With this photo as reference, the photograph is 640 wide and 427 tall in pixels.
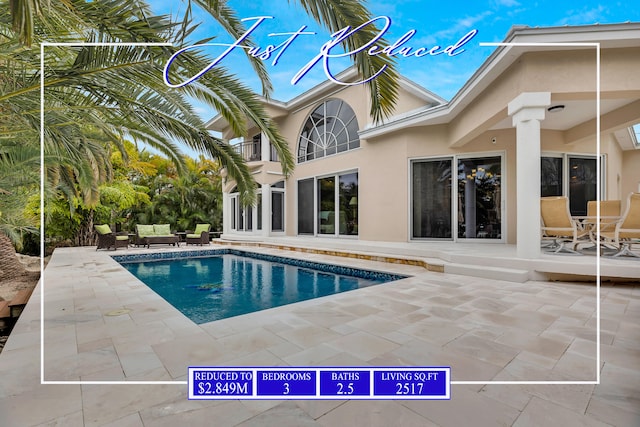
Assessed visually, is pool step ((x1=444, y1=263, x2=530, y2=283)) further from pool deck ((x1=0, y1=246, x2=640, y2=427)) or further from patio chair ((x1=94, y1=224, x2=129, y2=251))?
patio chair ((x1=94, y1=224, x2=129, y2=251))

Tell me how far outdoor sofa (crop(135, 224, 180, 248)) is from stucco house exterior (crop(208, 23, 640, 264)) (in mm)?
3603

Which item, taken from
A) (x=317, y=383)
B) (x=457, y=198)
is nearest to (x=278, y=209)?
(x=457, y=198)

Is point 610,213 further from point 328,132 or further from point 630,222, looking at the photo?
point 328,132

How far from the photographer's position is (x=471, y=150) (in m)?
9.84

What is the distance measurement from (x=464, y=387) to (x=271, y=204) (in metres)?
14.3

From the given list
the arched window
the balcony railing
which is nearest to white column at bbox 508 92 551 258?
the arched window

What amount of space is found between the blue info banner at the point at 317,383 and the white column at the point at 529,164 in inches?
187

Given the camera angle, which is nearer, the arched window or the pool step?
the pool step

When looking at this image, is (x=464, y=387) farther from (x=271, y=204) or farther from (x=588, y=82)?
(x=271, y=204)

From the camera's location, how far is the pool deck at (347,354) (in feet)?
6.22

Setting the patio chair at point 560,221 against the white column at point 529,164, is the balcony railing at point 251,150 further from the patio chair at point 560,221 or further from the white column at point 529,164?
the patio chair at point 560,221

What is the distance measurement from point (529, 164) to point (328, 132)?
950 cm

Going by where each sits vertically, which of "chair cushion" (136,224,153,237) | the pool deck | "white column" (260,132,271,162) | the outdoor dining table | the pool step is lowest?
the pool deck

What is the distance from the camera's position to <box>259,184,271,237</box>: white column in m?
15.3
